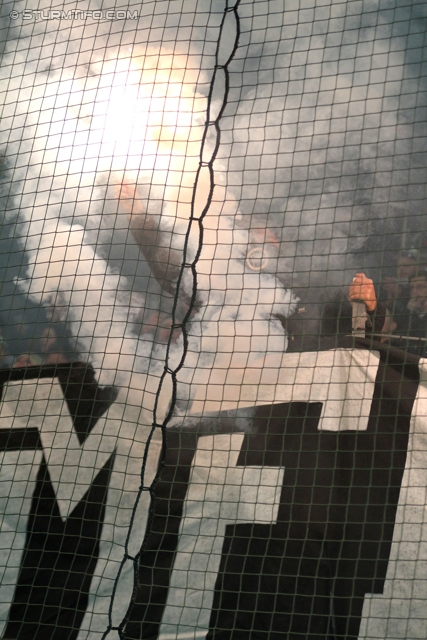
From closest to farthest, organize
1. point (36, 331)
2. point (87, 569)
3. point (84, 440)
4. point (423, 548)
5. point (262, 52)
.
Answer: point (423, 548) < point (87, 569) < point (84, 440) < point (36, 331) < point (262, 52)

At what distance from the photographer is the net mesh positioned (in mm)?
2654

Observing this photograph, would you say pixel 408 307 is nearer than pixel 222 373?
No

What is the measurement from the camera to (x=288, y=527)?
8.86 feet

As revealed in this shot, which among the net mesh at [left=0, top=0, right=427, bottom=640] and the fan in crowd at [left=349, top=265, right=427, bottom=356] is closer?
the net mesh at [left=0, top=0, right=427, bottom=640]

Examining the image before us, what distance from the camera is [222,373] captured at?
3.21 metres

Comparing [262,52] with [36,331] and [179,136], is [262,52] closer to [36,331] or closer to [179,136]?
[179,136]

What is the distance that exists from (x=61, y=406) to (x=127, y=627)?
35.1 inches

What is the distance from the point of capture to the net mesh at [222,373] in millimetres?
2654

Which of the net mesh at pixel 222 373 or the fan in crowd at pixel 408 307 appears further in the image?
the fan in crowd at pixel 408 307

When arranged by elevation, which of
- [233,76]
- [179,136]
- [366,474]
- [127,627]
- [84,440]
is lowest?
[127,627]

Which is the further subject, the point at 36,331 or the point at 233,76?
the point at 233,76

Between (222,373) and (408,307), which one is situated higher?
(408,307)

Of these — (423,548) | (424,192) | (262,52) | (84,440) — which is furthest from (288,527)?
(262,52)

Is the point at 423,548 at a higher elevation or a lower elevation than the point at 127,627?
higher
